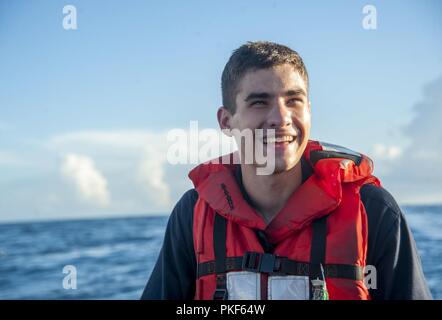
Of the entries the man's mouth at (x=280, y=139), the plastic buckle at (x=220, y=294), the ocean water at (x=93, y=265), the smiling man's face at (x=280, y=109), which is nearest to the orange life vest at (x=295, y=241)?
the plastic buckle at (x=220, y=294)

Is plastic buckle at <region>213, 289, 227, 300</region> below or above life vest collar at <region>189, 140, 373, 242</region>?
below

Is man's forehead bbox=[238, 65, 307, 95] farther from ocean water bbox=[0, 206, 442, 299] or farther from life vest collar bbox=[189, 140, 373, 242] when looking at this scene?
ocean water bbox=[0, 206, 442, 299]

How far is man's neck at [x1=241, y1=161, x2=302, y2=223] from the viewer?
4.36 metres

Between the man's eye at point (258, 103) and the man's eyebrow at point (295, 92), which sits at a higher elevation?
the man's eyebrow at point (295, 92)

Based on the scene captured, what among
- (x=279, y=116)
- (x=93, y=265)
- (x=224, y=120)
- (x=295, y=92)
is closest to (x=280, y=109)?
(x=279, y=116)

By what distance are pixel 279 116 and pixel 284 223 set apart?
749 mm

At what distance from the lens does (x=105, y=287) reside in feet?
56.4

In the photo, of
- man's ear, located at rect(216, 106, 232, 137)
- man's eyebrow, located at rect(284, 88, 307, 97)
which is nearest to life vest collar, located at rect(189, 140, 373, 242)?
man's ear, located at rect(216, 106, 232, 137)

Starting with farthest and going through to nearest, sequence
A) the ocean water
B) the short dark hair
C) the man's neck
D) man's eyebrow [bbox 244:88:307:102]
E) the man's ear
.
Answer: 1. the ocean water
2. the man's ear
3. the man's neck
4. the short dark hair
5. man's eyebrow [bbox 244:88:307:102]

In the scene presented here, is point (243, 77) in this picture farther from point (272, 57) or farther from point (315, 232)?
point (315, 232)

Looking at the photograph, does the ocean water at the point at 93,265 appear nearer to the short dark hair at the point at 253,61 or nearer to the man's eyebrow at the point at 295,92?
the short dark hair at the point at 253,61

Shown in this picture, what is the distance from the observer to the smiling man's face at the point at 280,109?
13.3ft
